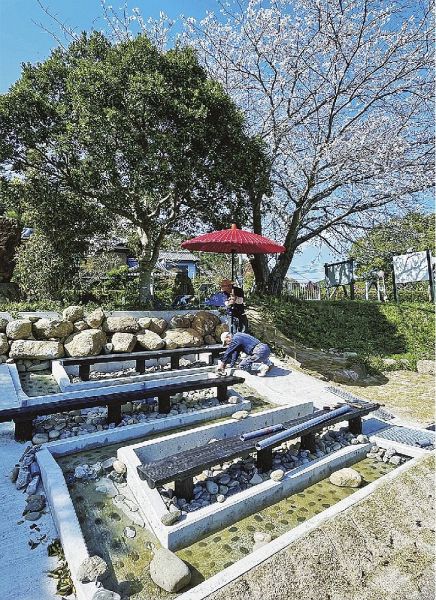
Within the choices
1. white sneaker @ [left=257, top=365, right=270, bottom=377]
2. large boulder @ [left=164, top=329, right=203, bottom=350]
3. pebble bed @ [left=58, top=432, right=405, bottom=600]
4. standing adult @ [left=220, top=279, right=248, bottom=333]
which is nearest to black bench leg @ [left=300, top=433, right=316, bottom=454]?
pebble bed @ [left=58, top=432, right=405, bottom=600]

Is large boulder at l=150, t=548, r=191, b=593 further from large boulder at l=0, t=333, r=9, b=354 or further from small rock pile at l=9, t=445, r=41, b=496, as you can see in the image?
large boulder at l=0, t=333, r=9, b=354

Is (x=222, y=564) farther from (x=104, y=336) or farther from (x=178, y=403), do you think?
(x=104, y=336)

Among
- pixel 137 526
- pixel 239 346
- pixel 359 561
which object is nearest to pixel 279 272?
pixel 239 346

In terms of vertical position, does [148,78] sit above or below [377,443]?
above

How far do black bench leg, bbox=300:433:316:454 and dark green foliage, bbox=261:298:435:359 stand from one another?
592cm

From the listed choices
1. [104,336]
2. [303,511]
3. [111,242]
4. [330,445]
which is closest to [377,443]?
[330,445]

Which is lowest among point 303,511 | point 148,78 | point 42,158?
point 303,511

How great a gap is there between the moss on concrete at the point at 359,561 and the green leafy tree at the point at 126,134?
6.57 metres

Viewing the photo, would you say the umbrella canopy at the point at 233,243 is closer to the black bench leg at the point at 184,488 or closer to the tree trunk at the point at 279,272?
the black bench leg at the point at 184,488

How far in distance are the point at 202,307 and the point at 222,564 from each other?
720 cm

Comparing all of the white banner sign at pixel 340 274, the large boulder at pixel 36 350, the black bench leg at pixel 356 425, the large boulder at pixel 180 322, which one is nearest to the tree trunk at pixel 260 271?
the white banner sign at pixel 340 274

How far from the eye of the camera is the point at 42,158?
814cm

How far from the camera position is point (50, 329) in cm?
618

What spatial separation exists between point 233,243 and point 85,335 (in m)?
2.91
